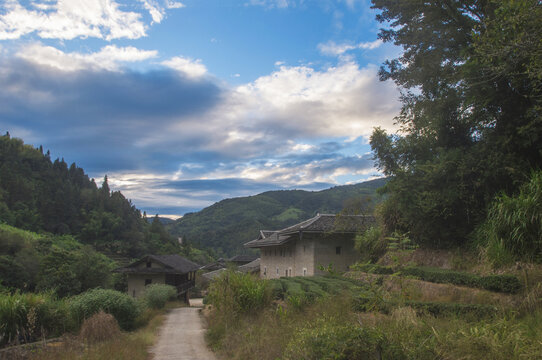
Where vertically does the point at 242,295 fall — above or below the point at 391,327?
below

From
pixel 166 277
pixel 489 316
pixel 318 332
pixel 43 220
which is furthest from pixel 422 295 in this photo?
pixel 43 220

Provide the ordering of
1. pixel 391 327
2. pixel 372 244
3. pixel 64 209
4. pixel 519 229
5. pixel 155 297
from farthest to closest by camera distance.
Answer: pixel 64 209, pixel 155 297, pixel 372 244, pixel 519 229, pixel 391 327

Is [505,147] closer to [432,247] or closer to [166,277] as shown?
[432,247]

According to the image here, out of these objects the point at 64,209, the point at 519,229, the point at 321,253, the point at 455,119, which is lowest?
the point at 321,253

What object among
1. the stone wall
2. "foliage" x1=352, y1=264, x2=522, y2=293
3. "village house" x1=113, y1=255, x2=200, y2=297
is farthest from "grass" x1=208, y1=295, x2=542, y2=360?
"village house" x1=113, y1=255, x2=200, y2=297

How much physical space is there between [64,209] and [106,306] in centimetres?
8903

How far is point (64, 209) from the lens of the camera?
92.8 meters

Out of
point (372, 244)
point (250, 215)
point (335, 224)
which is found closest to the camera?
point (372, 244)

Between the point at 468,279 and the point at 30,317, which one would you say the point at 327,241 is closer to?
the point at 468,279

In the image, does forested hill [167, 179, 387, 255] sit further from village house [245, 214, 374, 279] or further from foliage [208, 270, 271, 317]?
foliage [208, 270, 271, 317]

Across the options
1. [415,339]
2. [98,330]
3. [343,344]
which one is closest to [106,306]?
[98,330]

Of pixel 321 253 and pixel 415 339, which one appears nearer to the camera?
pixel 415 339

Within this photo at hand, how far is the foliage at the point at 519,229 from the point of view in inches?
344

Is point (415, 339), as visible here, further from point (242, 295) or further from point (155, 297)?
point (155, 297)
